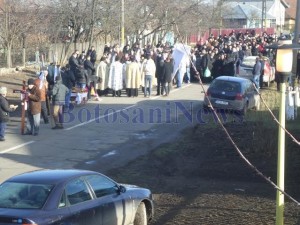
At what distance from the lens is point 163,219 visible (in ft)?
40.0

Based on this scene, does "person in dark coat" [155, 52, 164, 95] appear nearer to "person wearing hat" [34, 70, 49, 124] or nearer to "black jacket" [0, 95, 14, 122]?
"person wearing hat" [34, 70, 49, 124]

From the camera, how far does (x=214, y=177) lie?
15.7m

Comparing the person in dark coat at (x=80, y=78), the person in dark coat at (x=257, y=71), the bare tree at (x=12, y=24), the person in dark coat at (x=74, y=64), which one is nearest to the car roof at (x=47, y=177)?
the person in dark coat at (x=80, y=78)

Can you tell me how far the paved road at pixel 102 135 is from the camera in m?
17.4

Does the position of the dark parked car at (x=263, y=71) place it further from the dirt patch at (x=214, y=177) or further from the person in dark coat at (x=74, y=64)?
the dirt patch at (x=214, y=177)

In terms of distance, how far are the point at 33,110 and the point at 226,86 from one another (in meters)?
8.51

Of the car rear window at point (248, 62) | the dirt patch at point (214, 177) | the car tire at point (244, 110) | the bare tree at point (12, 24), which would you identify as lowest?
the dirt patch at point (214, 177)

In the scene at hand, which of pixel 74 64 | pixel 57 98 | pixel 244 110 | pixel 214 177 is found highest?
pixel 74 64

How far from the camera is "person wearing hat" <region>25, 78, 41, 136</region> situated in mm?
20359

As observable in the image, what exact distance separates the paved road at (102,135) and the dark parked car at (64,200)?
5.50 m

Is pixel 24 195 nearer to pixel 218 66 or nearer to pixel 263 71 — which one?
pixel 263 71

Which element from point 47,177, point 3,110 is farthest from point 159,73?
point 47,177

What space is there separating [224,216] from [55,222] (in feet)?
12.7

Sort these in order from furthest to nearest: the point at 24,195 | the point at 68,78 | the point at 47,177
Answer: the point at 68,78 < the point at 47,177 < the point at 24,195
